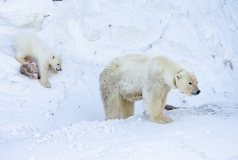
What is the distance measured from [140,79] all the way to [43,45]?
3.34 meters

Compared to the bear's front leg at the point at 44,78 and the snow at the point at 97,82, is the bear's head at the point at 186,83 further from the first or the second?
the bear's front leg at the point at 44,78

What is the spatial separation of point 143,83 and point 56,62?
2972mm

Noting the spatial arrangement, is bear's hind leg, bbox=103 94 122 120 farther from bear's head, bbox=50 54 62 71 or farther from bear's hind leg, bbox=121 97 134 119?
bear's head, bbox=50 54 62 71

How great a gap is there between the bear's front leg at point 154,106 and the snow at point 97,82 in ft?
0.72

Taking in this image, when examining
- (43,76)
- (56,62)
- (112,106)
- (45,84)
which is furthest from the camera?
(56,62)

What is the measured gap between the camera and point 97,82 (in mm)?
9656

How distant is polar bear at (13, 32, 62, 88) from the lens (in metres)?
9.15

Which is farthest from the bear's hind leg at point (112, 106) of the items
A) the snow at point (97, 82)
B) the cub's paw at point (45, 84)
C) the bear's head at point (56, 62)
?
the bear's head at point (56, 62)

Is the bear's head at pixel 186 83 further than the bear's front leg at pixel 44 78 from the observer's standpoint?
No

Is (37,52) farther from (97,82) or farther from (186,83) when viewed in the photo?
(186,83)

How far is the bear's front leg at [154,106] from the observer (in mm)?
6582

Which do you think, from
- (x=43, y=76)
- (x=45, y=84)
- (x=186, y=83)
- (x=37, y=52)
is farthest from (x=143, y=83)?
(x=37, y=52)

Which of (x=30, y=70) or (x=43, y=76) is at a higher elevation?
(x=30, y=70)

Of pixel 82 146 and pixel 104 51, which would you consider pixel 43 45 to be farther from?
pixel 82 146
